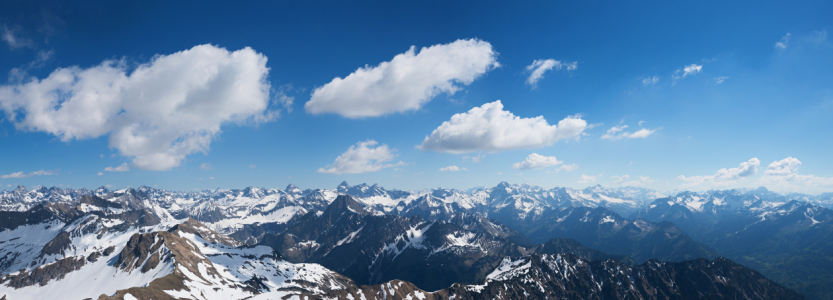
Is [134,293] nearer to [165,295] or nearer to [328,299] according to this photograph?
[165,295]

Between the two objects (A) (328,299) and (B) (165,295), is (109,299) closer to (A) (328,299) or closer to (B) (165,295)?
(B) (165,295)

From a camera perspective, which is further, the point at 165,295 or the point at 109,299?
the point at 165,295

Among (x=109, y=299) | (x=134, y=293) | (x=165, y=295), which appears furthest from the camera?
(x=165, y=295)

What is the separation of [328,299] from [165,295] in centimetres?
9238

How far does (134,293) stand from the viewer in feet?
576

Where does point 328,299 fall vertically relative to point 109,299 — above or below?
below

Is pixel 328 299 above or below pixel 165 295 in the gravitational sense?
below

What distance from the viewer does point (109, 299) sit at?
157 metres

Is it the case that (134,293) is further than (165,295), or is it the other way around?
(165,295)

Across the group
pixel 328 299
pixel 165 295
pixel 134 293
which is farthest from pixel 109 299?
pixel 328 299

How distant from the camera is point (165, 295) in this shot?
19550 centimetres

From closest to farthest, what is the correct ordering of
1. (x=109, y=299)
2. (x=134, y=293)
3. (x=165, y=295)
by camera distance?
(x=109, y=299)
(x=134, y=293)
(x=165, y=295)

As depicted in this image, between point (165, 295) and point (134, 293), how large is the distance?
22.1m

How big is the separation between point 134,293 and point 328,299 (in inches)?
3836
